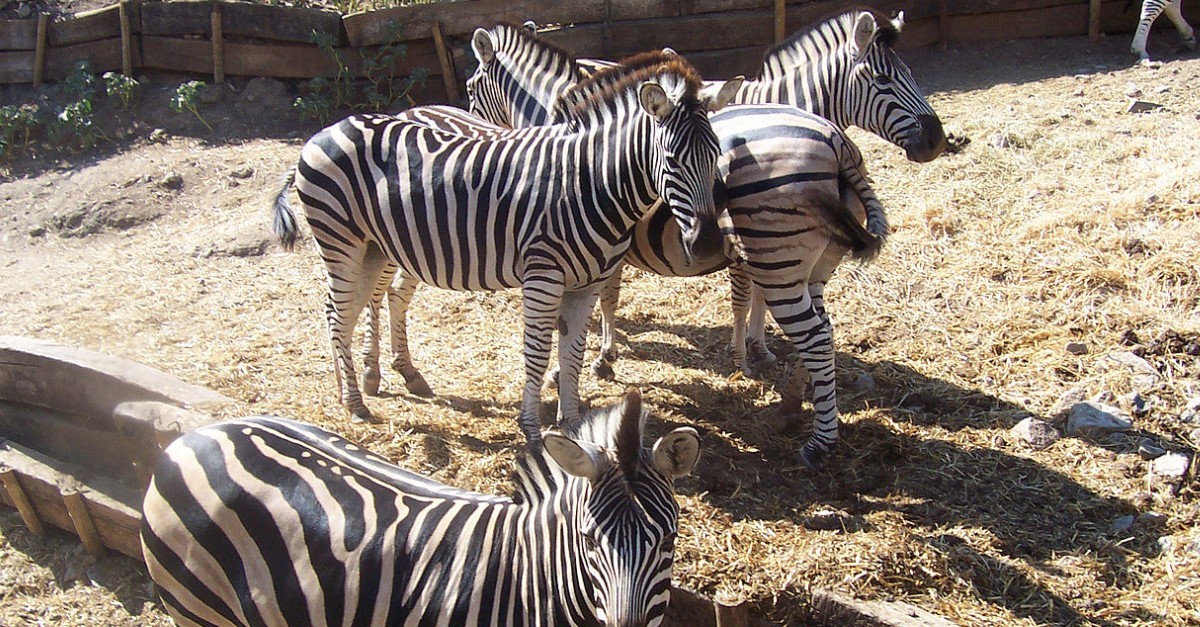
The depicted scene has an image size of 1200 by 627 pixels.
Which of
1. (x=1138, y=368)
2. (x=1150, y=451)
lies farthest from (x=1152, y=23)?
(x=1150, y=451)

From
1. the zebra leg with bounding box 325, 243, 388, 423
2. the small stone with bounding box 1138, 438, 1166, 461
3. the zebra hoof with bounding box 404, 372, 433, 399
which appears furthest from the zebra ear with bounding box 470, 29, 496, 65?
the small stone with bounding box 1138, 438, 1166, 461

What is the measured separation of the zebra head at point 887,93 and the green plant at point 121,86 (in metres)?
8.62

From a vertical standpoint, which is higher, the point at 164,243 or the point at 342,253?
the point at 342,253

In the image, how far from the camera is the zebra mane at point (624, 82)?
197 inches

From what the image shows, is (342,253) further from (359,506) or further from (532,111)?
(359,506)

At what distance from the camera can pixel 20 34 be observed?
1166 centimetres

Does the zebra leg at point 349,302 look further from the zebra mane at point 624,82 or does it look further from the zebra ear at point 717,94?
the zebra ear at point 717,94

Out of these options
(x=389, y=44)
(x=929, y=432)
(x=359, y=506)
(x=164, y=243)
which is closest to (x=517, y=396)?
(x=929, y=432)

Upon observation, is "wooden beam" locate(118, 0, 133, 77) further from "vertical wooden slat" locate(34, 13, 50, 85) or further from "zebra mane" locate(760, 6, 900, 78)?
"zebra mane" locate(760, 6, 900, 78)

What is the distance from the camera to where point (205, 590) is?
11.6 feet

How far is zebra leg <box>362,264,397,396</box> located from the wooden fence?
18.2ft

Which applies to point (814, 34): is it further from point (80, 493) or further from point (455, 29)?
point (455, 29)

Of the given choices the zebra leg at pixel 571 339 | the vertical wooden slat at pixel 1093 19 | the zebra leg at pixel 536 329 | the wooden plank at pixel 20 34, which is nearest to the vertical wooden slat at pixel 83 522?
the zebra leg at pixel 536 329

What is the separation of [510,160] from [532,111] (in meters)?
1.53
